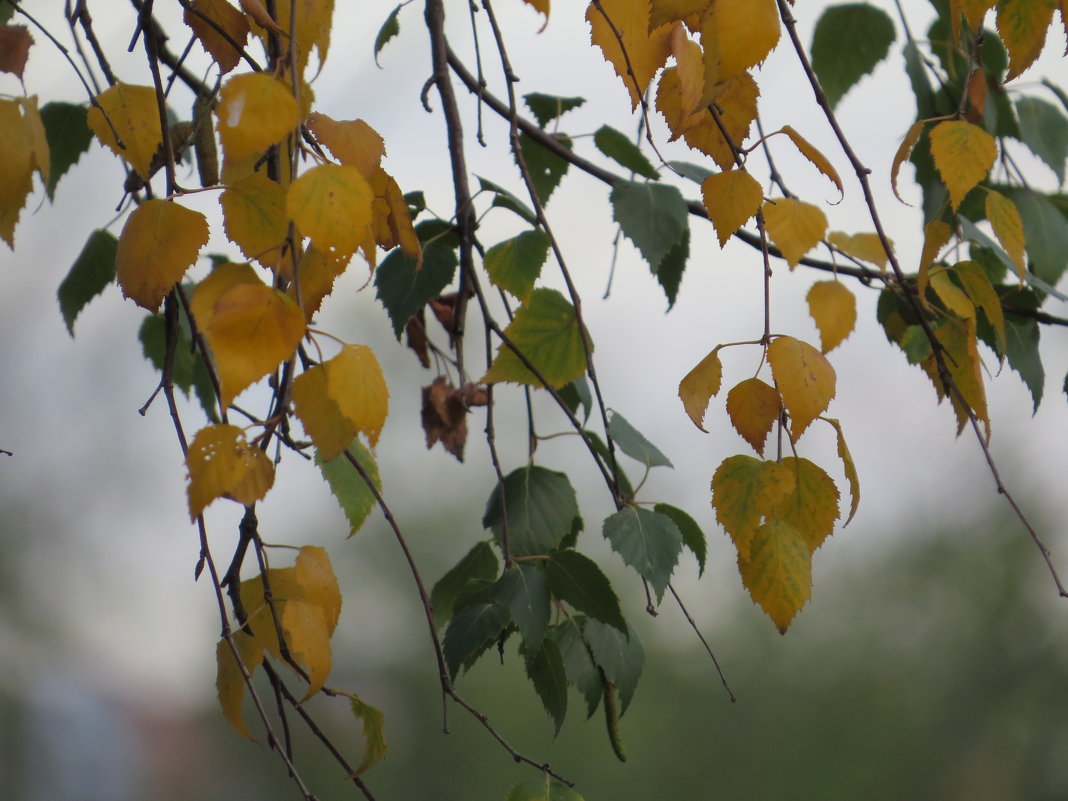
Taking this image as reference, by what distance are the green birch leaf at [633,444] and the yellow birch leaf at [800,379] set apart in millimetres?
143

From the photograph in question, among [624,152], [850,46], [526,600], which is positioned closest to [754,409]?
[526,600]

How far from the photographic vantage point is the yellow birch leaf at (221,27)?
32 centimetres

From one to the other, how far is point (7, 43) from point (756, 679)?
313cm

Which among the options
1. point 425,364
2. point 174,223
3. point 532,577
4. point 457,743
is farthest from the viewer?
point 457,743

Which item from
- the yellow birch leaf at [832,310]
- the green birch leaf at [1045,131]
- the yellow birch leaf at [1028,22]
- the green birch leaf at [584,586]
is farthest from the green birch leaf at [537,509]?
the green birch leaf at [1045,131]

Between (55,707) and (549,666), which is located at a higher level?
(55,707)

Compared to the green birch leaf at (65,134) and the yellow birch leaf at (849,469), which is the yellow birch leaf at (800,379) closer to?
the yellow birch leaf at (849,469)

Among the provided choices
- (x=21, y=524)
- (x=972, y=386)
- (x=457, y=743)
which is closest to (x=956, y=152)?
(x=972, y=386)

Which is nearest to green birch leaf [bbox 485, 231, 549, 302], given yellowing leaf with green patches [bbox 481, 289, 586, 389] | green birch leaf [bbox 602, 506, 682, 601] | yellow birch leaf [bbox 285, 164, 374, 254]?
yellowing leaf with green patches [bbox 481, 289, 586, 389]

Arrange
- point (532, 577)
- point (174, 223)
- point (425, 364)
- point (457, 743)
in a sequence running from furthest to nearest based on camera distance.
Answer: point (457, 743)
point (425, 364)
point (532, 577)
point (174, 223)

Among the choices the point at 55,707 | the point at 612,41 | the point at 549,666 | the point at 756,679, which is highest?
the point at 55,707

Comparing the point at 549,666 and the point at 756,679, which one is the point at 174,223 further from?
the point at 756,679

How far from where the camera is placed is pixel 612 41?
11.3 inches

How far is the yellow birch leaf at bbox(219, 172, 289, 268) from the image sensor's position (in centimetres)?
27
